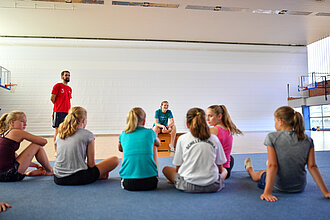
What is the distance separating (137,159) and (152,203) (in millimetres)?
426

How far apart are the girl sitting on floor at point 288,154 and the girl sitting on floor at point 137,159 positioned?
3.15ft

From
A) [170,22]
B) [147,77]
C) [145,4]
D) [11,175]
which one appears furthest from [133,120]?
[147,77]

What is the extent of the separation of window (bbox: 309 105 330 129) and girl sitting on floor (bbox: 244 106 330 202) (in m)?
12.5

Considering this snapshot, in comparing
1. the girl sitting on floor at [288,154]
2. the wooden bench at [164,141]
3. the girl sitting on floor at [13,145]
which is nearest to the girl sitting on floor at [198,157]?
the girl sitting on floor at [288,154]

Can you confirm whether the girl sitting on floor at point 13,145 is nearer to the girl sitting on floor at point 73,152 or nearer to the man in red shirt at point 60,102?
the girl sitting on floor at point 73,152

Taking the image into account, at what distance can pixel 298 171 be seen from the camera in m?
1.96

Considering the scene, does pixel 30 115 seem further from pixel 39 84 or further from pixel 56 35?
pixel 56 35

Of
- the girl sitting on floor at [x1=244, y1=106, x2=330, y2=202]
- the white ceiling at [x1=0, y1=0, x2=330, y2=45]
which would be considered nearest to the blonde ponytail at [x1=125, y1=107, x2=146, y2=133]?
the girl sitting on floor at [x1=244, y1=106, x2=330, y2=202]

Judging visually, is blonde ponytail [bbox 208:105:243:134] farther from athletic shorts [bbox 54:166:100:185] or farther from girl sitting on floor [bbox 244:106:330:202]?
athletic shorts [bbox 54:166:100:185]

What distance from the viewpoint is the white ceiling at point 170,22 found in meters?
7.53

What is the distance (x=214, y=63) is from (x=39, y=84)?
758 centimetres

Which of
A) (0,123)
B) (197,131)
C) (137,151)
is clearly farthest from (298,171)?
(0,123)

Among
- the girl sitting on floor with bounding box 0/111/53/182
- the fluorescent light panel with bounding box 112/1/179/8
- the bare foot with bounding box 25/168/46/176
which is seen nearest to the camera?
the girl sitting on floor with bounding box 0/111/53/182

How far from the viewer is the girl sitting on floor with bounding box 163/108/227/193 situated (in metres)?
2.00
